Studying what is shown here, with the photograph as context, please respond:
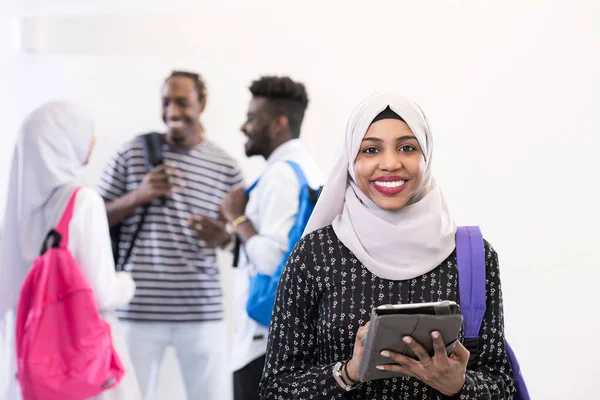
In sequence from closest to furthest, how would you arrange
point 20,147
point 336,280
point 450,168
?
point 336,280 → point 20,147 → point 450,168

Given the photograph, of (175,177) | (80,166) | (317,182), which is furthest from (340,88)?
(80,166)

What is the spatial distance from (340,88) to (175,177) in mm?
941

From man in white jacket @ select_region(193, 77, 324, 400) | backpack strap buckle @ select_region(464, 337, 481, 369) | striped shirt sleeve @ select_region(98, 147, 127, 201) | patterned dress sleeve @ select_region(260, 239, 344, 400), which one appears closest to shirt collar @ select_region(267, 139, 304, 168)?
man in white jacket @ select_region(193, 77, 324, 400)

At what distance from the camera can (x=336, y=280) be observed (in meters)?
1.83

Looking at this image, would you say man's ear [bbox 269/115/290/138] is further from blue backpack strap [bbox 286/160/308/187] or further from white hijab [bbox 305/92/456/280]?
white hijab [bbox 305/92/456/280]

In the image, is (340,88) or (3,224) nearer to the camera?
(3,224)

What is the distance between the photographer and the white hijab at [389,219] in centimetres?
183

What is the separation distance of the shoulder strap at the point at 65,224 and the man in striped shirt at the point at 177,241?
0.59 metres

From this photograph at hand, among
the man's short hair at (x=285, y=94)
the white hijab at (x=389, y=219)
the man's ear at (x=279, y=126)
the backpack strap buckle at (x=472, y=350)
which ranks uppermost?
the man's short hair at (x=285, y=94)

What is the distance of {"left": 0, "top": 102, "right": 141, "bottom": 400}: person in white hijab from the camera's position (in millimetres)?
3262

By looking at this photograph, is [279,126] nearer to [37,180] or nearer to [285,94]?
[285,94]

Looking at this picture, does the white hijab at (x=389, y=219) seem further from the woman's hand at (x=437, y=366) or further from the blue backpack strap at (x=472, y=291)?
the woman's hand at (x=437, y=366)

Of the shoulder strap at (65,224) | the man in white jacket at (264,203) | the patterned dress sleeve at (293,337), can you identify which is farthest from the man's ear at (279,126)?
the patterned dress sleeve at (293,337)

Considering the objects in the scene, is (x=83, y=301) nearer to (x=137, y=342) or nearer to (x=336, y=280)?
(x=137, y=342)
